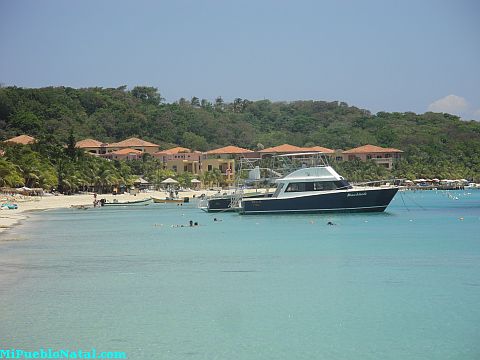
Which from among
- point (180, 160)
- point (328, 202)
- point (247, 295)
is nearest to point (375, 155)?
point (180, 160)

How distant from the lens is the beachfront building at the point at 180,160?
396ft

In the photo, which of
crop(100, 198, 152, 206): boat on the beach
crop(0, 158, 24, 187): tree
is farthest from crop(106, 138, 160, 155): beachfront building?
crop(0, 158, 24, 187): tree

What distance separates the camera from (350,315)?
Answer: 1789 cm

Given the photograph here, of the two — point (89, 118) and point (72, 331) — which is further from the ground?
point (89, 118)

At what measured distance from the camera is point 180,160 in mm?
121438

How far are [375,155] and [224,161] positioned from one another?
27978mm

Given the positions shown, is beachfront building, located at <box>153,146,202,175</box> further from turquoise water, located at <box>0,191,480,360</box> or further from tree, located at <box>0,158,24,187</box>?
turquoise water, located at <box>0,191,480,360</box>

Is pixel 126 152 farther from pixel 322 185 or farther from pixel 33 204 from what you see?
pixel 322 185

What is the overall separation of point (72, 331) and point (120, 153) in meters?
101

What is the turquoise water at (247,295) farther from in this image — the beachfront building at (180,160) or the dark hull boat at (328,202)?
the beachfront building at (180,160)

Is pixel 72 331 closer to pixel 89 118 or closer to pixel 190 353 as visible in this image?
pixel 190 353

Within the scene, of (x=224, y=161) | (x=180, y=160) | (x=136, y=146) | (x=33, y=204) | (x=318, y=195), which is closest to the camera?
(x=318, y=195)

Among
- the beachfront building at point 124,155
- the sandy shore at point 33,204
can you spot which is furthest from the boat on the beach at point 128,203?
the beachfront building at point 124,155

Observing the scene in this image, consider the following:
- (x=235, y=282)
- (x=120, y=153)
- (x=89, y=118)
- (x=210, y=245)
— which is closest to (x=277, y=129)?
(x=89, y=118)
